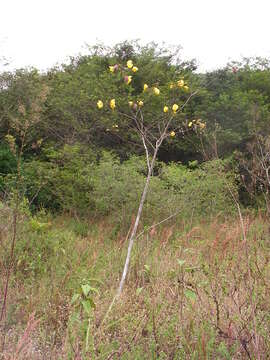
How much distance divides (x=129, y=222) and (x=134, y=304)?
13.7 feet

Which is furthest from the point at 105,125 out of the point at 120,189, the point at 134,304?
the point at 134,304

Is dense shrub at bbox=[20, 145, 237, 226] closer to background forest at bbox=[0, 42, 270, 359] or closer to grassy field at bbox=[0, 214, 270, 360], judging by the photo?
background forest at bbox=[0, 42, 270, 359]

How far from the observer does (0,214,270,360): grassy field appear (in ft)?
6.73

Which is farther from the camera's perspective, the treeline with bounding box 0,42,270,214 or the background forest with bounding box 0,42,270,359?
the treeline with bounding box 0,42,270,214

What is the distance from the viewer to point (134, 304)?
277 centimetres

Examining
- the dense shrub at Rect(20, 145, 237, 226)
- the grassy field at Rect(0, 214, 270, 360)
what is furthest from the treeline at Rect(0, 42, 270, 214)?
the grassy field at Rect(0, 214, 270, 360)

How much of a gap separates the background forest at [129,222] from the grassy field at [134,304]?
0.02m

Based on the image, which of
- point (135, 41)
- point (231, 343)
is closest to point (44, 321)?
point (231, 343)

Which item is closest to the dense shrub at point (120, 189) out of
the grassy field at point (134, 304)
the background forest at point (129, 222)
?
the background forest at point (129, 222)

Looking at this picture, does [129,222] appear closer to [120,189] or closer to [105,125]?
[120,189]

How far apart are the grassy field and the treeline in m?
3.01

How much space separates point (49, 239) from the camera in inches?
183

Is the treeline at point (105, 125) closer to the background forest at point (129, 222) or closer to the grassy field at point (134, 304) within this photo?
the background forest at point (129, 222)

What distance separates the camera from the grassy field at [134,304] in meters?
2.05
